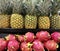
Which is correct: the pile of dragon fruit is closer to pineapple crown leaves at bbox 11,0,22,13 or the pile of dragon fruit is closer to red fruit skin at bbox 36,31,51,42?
red fruit skin at bbox 36,31,51,42

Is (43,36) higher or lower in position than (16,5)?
lower

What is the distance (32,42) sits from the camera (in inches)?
51.9

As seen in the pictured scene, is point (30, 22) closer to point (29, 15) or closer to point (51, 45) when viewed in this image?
point (29, 15)

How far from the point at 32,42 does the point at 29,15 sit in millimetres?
276

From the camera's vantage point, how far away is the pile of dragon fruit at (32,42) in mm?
1249

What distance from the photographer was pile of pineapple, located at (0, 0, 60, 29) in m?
1.44

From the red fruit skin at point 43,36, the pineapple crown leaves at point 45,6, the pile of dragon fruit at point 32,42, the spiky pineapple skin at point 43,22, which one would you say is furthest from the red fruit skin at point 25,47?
the pineapple crown leaves at point 45,6

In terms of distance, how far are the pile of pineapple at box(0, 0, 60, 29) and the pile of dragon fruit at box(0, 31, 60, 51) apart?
134mm

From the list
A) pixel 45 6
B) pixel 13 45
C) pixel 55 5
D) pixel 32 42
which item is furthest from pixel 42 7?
pixel 13 45

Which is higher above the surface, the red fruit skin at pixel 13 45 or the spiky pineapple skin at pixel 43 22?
the spiky pineapple skin at pixel 43 22

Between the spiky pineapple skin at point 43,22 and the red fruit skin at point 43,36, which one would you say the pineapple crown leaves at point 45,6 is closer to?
the spiky pineapple skin at point 43,22

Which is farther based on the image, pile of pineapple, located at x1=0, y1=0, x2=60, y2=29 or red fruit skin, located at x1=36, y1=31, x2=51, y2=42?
pile of pineapple, located at x1=0, y1=0, x2=60, y2=29

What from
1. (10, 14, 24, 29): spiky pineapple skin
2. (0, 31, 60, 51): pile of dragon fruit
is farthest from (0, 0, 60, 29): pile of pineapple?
(0, 31, 60, 51): pile of dragon fruit

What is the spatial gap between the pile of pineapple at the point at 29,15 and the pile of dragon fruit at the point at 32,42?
0.44 feet
